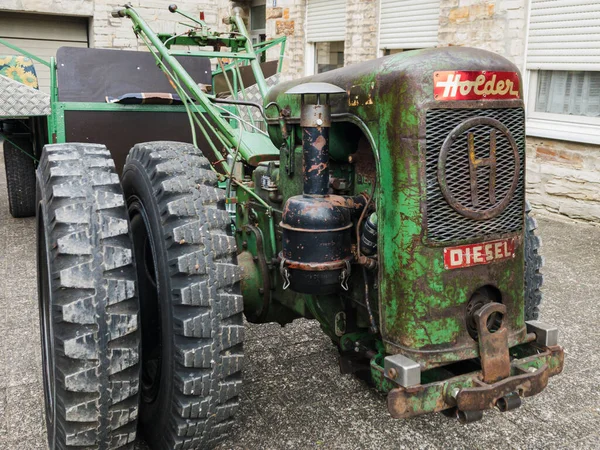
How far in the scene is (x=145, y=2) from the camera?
43.1ft

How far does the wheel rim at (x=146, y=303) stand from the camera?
8.31ft

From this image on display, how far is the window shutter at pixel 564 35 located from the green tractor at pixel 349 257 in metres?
4.93

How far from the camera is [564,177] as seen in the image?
6750mm

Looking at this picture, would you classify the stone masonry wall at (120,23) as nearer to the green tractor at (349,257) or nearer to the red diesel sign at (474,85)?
the green tractor at (349,257)

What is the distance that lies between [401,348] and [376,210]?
474 mm

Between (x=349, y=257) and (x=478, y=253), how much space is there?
0.45 meters

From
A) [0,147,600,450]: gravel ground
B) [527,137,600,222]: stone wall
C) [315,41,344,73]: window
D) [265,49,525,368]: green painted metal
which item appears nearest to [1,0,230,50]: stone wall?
[315,41,344,73]: window

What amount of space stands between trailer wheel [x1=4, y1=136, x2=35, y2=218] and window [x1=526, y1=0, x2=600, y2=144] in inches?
215

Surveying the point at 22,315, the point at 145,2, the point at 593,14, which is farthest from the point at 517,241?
the point at 145,2

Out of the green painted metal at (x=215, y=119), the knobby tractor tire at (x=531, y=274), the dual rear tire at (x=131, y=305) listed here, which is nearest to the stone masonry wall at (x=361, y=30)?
the green painted metal at (x=215, y=119)

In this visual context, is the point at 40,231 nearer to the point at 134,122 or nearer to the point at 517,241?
the point at 517,241

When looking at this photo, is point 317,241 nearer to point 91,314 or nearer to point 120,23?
point 91,314

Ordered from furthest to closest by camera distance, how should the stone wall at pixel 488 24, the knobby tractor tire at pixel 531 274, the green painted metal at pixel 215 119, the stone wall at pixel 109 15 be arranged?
the stone wall at pixel 109 15, the stone wall at pixel 488 24, the green painted metal at pixel 215 119, the knobby tractor tire at pixel 531 274

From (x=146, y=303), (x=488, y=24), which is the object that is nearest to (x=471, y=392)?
(x=146, y=303)
